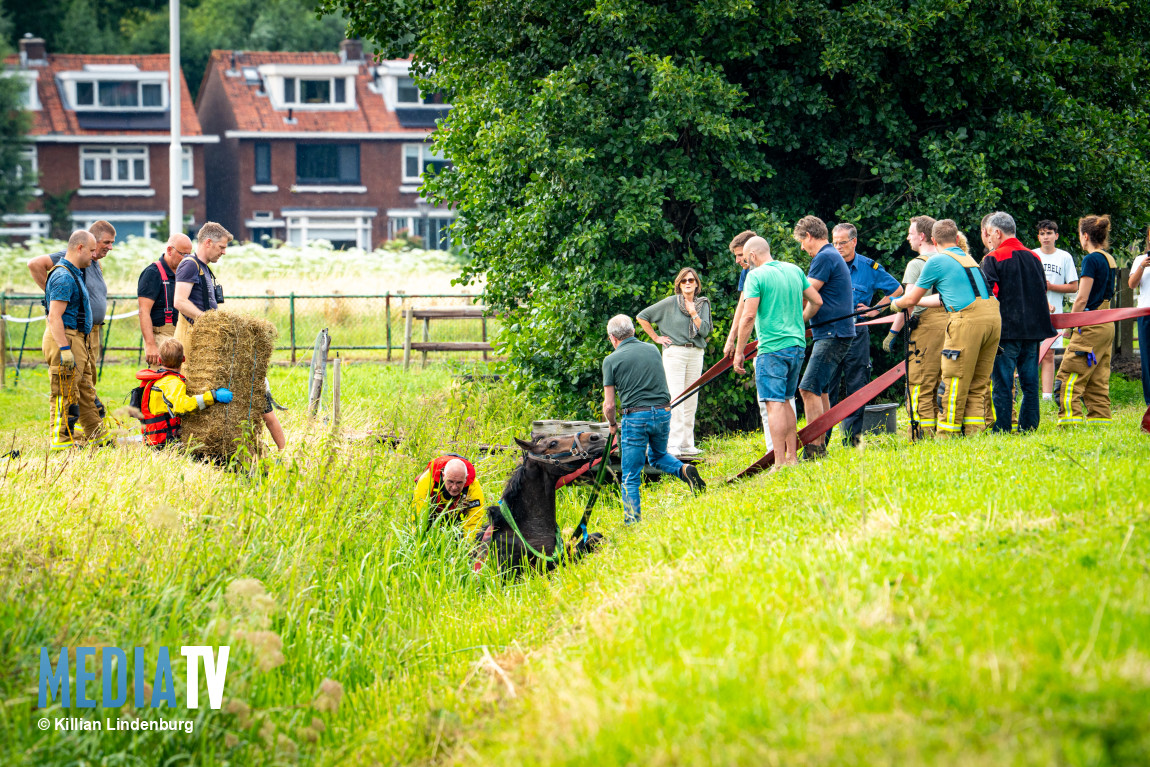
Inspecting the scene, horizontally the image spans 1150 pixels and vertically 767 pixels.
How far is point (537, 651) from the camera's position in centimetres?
518

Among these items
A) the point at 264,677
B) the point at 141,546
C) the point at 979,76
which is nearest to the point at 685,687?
the point at 264,677

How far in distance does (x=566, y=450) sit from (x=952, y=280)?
3293 mm

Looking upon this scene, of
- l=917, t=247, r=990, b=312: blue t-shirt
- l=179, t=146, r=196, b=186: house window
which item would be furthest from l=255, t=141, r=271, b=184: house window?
l=917, t=247, r=990, b=312: blue t-shirt

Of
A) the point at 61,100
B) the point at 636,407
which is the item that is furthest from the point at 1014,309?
the point at 61,100

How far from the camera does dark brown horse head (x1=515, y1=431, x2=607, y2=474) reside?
7.65m

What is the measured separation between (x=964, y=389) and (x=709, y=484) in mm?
2190

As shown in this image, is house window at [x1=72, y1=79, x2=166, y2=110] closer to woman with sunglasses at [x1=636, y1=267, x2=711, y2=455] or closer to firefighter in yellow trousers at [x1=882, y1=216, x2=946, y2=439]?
woman with sunglasses at [x1=636, y1=267, x2=711, y2=455]

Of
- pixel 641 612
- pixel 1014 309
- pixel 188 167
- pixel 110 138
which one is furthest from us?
pixel 188 167

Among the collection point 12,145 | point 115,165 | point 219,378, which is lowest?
point 219,378

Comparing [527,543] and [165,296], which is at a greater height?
[165,296]

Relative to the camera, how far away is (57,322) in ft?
28.0

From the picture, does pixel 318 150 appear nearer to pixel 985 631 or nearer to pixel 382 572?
pixel 382 572

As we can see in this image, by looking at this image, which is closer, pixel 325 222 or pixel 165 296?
pixel 165 296

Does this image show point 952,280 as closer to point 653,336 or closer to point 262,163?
point 653,336
